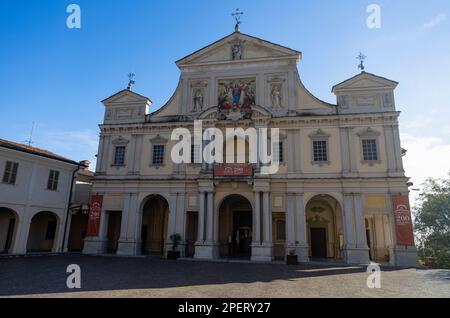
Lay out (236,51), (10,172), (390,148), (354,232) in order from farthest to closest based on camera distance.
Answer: (236,51)
(390,148)
(10,172)
(354,232)

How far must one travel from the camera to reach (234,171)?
832 inches

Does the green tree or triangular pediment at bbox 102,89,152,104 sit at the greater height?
triangular pediment at bbox 102,89,152,104

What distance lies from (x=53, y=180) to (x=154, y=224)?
28.9 ft

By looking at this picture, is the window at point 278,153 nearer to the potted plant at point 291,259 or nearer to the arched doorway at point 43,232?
the potted plant at point 291,259

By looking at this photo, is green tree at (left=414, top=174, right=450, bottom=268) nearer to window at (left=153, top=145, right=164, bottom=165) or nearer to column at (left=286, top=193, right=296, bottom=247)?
column at (left=286, top=193, right=296, bottom=247)

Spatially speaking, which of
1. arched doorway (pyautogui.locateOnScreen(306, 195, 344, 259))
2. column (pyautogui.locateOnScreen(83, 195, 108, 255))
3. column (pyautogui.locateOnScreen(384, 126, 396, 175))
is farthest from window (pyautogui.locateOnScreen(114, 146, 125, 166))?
column (pyautogui.locateOnScreen(384, 126, 396, 175))

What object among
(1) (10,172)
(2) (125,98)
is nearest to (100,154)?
(2) (125,98)

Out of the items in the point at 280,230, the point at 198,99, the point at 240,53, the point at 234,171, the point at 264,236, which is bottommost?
the point at 264,236

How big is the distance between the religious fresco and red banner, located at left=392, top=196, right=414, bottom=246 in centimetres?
1232

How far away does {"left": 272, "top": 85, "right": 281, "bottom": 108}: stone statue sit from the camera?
23.1m

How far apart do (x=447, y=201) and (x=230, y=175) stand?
753 inches

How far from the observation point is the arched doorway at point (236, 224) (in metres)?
24.4

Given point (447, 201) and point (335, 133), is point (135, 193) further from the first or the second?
point (447, 201)

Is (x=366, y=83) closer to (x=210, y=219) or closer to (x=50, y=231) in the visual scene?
(x=210, y=219)
